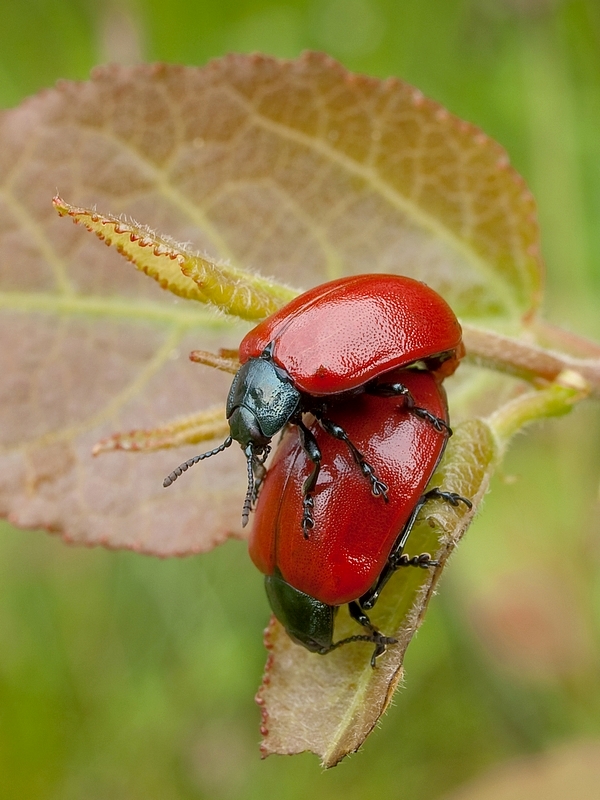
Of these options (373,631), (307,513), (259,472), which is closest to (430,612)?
(259,472)

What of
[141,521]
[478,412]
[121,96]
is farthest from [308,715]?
[121,96]

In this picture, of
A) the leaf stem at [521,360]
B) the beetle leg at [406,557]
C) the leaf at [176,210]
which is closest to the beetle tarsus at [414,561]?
the beetle leg at [406,557]

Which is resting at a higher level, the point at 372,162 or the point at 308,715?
Answer: the point at 372,162

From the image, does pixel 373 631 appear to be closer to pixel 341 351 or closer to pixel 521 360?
pixel 341 351

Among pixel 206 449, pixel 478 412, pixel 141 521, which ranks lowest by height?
pixel 141 521

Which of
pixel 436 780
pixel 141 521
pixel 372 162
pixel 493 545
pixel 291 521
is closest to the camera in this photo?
pixel 291 521

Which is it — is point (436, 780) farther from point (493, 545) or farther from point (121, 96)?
point (121, 96)
